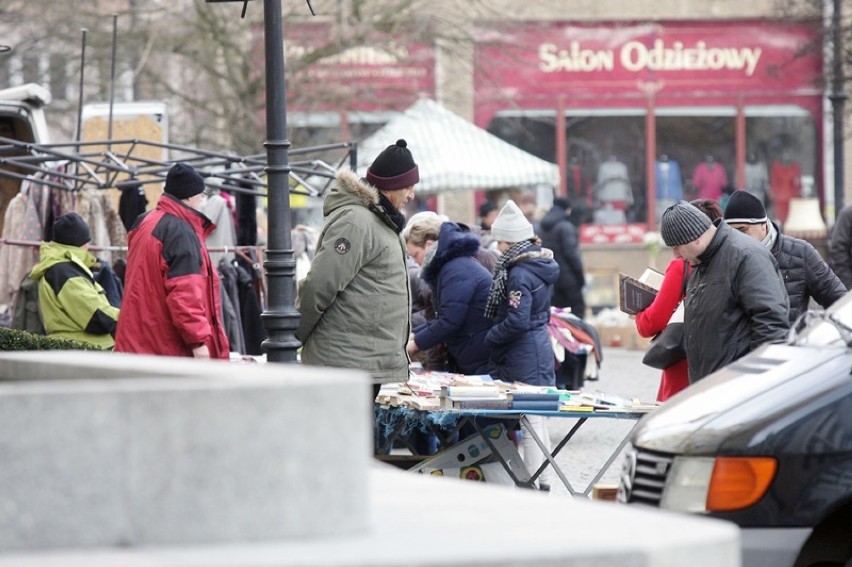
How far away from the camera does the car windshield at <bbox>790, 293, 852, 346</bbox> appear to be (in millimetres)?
5879

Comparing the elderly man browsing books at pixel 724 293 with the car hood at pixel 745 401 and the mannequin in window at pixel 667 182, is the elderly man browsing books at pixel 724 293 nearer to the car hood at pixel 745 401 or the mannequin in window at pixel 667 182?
the car hood at pixel 745 401

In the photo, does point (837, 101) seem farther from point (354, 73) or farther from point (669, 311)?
point (669, 311)

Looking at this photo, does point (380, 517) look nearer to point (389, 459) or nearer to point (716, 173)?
point (389, 459)

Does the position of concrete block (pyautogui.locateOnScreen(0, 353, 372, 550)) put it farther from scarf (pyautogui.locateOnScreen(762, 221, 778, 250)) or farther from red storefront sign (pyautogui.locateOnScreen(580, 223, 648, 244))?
red storefront sign (pyautogui.locateOnScreen(580, 223, 648, 244))

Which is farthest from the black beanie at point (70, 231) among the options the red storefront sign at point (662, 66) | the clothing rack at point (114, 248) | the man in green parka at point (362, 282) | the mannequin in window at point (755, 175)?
the mannequin in window at point (755, 175)

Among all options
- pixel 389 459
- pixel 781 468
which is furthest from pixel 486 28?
pixel 781 468

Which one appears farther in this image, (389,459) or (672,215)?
(389,459)

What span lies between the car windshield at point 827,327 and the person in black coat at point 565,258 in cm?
979

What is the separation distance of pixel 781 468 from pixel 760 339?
2098 millimetres

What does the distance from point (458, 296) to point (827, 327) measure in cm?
407

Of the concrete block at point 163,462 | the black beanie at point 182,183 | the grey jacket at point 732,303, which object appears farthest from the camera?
the black beanie at point 182,183

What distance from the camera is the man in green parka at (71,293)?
10.7 metres

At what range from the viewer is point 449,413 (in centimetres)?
856

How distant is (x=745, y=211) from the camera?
351 inches
